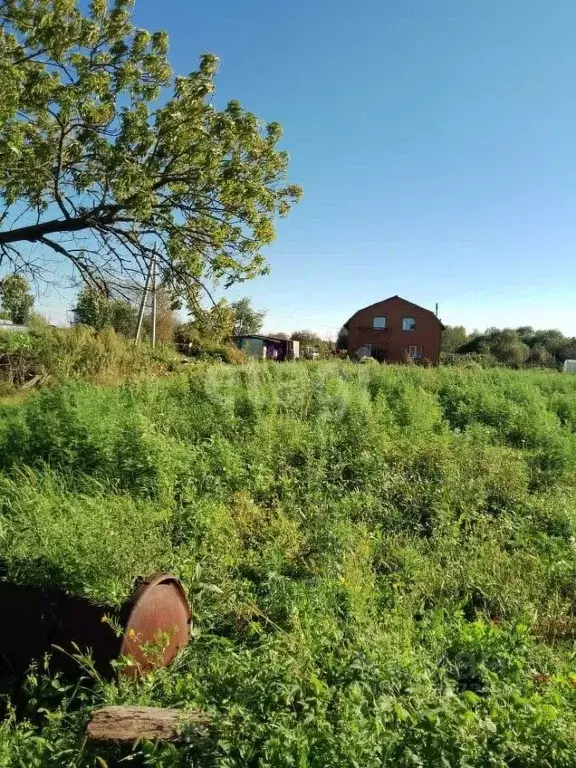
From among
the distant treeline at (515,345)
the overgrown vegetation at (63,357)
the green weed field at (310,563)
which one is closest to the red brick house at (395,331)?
the distant treeline at (515,345)

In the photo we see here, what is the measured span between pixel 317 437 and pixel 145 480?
2.35 meters

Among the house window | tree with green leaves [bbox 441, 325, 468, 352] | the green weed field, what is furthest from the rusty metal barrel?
tree with green leaves [bbox 441, 325, 468, 352]

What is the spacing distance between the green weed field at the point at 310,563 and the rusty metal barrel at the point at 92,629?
0.10 metres

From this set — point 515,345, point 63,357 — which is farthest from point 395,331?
point 63,357

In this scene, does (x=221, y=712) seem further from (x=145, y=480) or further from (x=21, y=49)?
(x=21, y=49)

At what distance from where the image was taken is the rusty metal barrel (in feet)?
10.2

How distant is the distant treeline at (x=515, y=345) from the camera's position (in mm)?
46812

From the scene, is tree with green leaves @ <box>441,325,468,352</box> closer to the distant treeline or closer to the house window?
the distant treeline

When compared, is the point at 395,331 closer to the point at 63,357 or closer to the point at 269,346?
the point at 269,346

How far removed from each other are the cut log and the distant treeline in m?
44.0

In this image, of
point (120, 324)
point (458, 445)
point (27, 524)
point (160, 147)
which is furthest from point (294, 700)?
point (120, 324)

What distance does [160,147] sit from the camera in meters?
8.27

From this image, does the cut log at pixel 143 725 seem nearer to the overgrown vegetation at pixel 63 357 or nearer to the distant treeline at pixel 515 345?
the overgrown vegetation at pixel 63 357

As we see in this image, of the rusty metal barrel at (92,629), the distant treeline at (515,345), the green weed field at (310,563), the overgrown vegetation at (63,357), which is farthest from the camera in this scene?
the distant treeline at (515,345)
